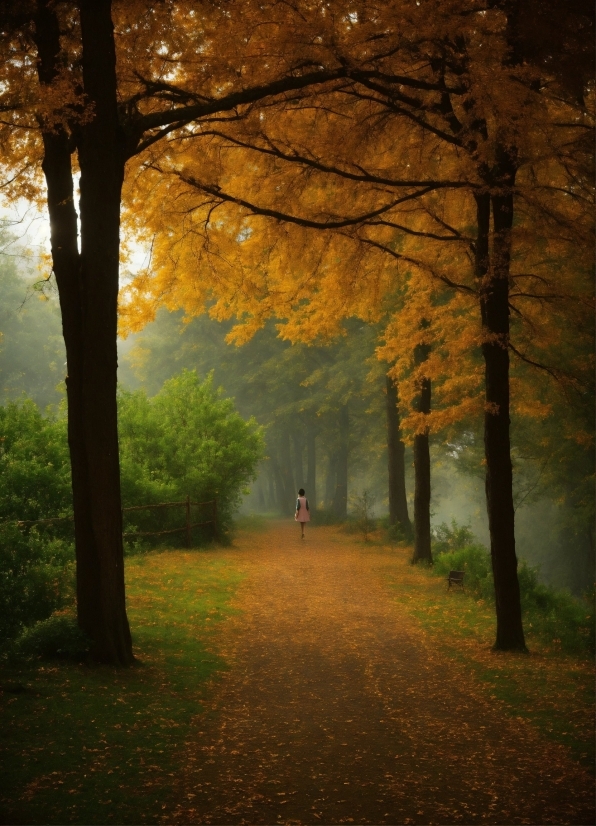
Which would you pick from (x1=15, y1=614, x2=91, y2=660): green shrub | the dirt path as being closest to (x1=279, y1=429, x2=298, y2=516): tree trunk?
the dirt path

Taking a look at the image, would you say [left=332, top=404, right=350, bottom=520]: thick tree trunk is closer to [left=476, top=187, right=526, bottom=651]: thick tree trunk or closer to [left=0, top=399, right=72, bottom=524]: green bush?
[left=0, top=399, right=72, bottom=524]: green bush

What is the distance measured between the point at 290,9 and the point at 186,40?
135cm

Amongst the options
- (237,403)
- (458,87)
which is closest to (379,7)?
(458,87)

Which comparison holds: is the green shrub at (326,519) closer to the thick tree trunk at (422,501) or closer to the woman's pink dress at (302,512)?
the woman's pink dress at (302,512)

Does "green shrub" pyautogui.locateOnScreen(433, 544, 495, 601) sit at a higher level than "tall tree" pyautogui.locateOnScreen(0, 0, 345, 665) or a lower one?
lower

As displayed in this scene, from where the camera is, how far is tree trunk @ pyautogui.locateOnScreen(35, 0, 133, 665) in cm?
784

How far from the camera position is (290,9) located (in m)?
8.05

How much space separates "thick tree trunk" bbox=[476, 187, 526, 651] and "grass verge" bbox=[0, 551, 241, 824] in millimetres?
4185

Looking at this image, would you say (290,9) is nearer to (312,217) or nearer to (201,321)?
(312,217)

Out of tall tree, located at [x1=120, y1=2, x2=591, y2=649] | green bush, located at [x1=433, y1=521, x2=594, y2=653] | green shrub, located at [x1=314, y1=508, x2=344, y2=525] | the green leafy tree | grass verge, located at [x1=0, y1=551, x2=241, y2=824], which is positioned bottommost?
green shrub, located at [x1=314, y1=508, x2=344, y2=525]

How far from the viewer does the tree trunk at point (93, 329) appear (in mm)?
7836

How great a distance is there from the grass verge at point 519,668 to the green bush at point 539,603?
0.76 ft

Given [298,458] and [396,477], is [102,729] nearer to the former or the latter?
[396,477]

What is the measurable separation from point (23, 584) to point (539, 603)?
9.33 metres
